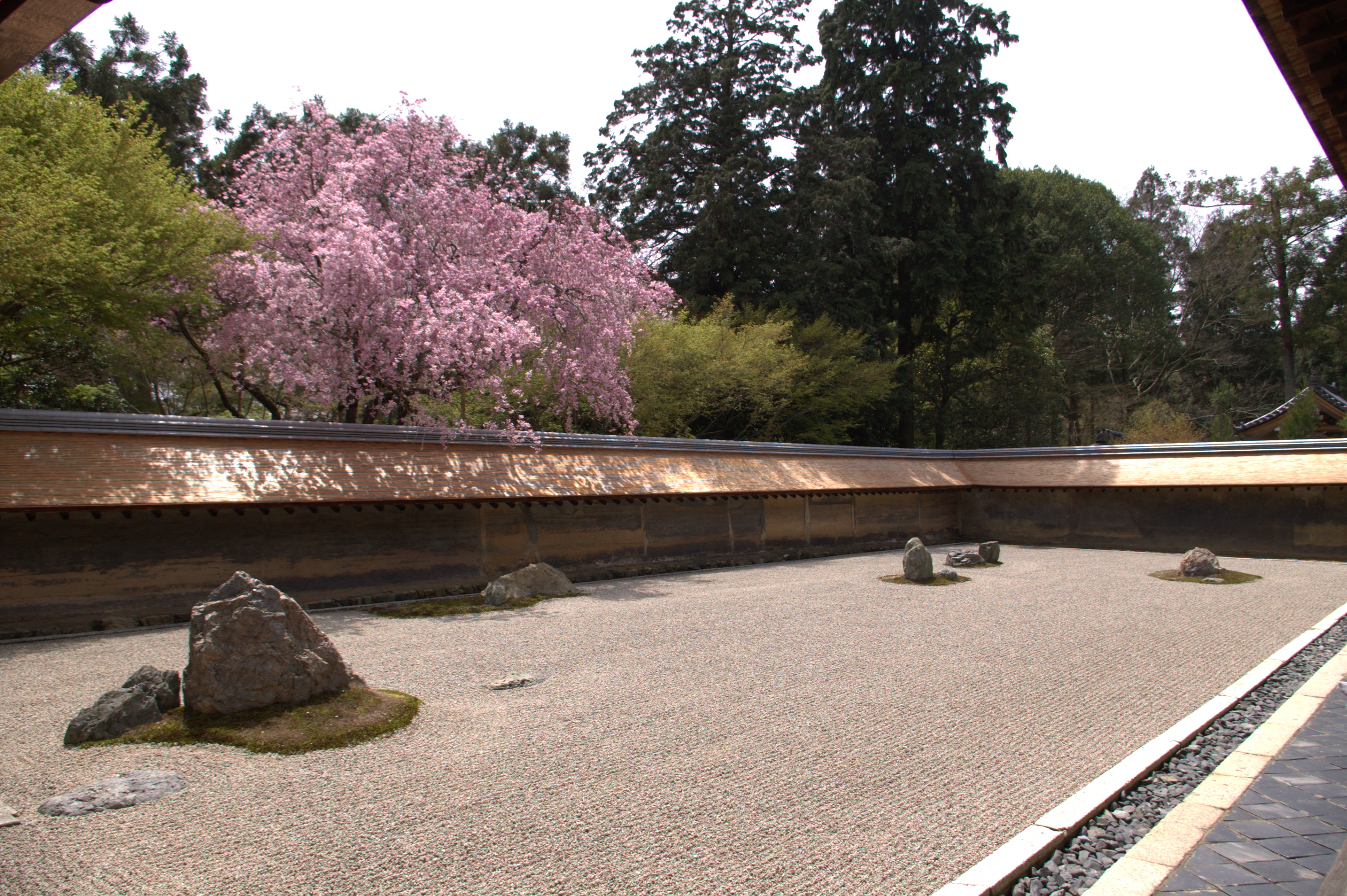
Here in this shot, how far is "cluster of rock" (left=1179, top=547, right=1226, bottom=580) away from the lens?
12.4m

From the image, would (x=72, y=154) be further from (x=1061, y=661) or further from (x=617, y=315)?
(x=1061, y=661)

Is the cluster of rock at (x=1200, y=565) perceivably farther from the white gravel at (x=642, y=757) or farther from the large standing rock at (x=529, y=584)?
the large standing rock at (x=529, y=584)

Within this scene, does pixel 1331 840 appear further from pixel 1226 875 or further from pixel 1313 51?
pixel 1313 51

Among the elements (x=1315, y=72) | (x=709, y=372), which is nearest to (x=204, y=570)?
(x=1315, y=72)

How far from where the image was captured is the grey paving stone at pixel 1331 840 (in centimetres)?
344

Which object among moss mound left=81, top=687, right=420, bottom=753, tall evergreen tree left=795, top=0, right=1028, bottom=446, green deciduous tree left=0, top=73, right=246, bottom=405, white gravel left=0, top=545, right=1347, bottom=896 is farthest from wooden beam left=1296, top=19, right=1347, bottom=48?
tall evergreen tree left=795, top=0, right=1028, bottom=446

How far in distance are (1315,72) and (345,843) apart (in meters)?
5.69

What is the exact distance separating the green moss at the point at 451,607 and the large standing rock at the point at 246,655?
4.13 m

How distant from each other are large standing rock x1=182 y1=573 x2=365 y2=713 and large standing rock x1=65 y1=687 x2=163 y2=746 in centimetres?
22

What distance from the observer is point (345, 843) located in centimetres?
344

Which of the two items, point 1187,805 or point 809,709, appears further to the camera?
point 809,709

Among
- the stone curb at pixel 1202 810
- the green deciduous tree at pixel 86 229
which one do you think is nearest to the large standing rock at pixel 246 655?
the stone curb at pixel 1202 810

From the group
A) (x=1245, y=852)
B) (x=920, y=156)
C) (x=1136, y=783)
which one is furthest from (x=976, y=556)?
(x=920, y=156)

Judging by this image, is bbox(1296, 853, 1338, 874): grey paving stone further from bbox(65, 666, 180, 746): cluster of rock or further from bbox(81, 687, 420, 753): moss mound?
bbox(65, 666, 180, 746): cluster of rock
